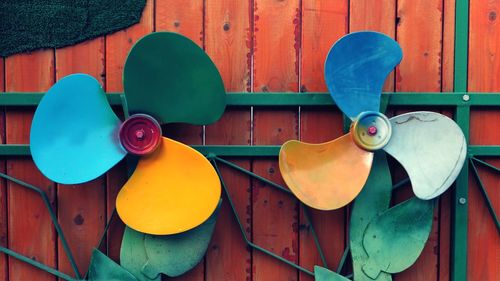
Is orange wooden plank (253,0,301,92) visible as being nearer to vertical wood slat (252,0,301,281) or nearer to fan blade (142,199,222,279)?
vertical wood slat (252,0,301,281)

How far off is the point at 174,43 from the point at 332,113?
21.1 inches

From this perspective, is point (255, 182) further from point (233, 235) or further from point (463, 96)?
point (463, 96)

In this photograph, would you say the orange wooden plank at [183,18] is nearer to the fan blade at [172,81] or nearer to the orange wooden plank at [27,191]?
the fan blade at [172,81]

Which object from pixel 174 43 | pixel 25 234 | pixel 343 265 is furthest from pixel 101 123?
pixel 343 265

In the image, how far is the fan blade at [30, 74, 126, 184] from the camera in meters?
1.40

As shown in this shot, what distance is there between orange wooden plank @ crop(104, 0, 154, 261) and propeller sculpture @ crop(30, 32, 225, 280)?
0.13m

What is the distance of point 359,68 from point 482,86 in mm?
444

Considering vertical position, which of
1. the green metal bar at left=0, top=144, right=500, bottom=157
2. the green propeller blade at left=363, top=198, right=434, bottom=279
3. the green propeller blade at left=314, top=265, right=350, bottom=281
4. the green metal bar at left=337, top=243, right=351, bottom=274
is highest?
the green metal bar at left=0, top=144, right=500, bottom=157

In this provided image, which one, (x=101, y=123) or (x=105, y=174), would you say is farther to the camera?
(x=105, y=174)

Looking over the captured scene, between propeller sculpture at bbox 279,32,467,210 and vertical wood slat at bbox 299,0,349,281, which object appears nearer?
propeller sculpture at bbox 279,32,467,210

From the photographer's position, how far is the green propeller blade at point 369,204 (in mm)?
1502

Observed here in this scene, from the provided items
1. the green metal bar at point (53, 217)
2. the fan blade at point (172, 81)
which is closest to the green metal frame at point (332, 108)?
the green metal bar at point (53, 217)

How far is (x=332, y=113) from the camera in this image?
5.16 ft

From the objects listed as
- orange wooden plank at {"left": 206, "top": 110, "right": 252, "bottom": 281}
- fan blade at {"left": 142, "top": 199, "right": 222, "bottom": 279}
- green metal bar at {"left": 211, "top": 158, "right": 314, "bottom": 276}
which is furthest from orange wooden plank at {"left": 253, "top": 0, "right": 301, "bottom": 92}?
fan blade at {"left": 142, "top": 199, "right": 222, "bottom": 279}
